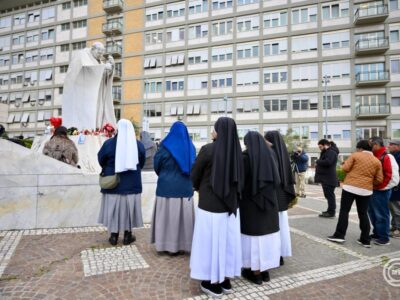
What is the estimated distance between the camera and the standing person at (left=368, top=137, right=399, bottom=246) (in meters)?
5.09

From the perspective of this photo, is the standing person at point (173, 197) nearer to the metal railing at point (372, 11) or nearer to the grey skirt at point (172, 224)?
the grey skirt at point (172, 224)

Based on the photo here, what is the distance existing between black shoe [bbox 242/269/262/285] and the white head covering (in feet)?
7.41

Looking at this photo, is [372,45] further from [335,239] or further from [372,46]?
[335,239]

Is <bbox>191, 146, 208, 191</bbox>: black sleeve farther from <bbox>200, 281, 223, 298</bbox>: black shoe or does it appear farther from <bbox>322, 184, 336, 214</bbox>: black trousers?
<bbox>322, 184, 336, 214</bbox>: black trousers

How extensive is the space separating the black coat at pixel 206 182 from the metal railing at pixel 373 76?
30.7 metres

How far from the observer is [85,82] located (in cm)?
793

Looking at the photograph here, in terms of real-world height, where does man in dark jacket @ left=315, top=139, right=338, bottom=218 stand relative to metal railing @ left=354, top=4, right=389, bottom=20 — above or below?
below

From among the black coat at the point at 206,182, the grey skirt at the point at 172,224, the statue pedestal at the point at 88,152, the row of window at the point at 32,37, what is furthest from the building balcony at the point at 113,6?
the black coat at the point at 206,182

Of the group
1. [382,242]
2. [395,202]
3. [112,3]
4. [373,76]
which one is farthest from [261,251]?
[112,3]

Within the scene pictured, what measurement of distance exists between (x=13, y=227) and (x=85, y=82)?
171 inches

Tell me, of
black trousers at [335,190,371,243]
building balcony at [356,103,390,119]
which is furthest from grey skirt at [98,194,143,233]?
building balcony at [356,103,390,119]

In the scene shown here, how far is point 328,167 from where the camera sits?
291 inches

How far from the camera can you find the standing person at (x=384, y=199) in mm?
5094

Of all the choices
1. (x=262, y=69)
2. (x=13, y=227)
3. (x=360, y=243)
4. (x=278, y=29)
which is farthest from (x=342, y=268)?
(x=278, y=29)
